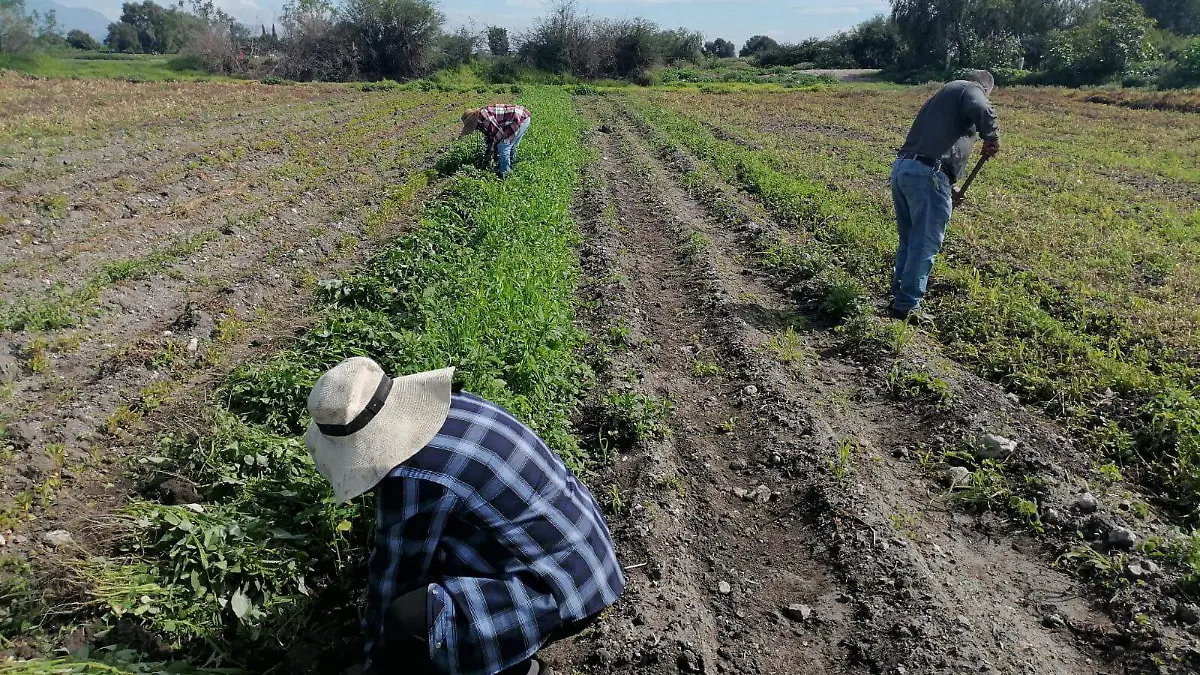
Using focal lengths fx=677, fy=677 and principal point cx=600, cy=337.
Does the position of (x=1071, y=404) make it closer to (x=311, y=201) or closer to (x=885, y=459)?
(x=885, y=459)

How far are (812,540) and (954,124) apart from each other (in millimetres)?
3964

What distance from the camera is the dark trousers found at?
82.7 inches

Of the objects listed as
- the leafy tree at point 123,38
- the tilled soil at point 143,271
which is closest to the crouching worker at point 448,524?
the tilled soil at point 143,271

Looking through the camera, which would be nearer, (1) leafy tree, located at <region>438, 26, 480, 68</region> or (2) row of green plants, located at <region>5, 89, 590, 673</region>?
(2) row of green plants, located at <region>5, 89, 590, 673</region>

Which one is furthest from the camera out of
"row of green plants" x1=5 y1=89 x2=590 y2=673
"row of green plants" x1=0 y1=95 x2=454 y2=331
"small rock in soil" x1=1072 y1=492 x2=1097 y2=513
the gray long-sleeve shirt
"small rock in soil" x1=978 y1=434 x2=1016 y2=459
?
"row of green plants" x1=0 y1=95 x2=454 y2=331

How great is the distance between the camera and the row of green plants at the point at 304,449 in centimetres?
258

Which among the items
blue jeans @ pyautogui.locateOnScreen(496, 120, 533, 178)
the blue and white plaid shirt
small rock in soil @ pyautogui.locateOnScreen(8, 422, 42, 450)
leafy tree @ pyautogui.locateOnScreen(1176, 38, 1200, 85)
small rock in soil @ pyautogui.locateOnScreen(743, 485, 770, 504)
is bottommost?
small rock in soil @ pyautogui.locateOnScreen(743, 485, 770, 504)

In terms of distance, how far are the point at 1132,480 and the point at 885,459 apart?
130 centimetres

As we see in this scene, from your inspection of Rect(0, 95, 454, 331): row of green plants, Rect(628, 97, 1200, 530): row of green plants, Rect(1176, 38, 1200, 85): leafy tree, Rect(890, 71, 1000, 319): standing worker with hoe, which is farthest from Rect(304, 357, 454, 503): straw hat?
Rect(1176, 38, 1200, 85): leafy tree

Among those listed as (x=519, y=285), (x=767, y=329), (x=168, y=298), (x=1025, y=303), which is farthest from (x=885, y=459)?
(x=168, y=298)

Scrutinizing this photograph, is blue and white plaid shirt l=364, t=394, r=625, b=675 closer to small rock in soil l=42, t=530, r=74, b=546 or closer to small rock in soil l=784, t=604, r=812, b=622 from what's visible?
small rock in soil l=784, t=604, r=812, b=622

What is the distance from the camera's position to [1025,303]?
18.9 ft

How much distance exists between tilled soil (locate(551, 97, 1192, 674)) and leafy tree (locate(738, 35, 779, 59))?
227 ft

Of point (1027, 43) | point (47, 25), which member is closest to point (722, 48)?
point (1027, 43)
